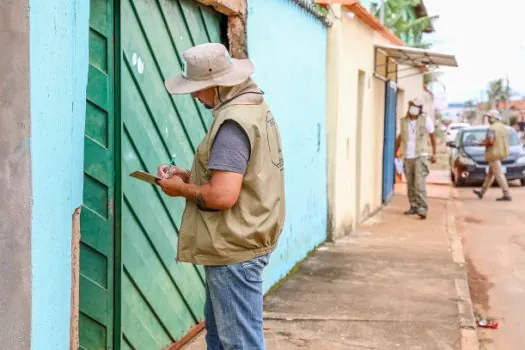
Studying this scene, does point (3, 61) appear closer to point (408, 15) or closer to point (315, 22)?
point (315, 22)

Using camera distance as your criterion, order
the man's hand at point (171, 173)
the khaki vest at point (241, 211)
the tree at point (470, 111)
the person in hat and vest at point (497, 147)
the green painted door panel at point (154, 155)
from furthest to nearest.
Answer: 1. the tree at point (470, 111)
2. the person in hat and vest at point (497, 147)
3. the green painted door panel at point (154, 155)
4. the man's hand at point (171, 173)
5. the khaki vest at point (241, 211)

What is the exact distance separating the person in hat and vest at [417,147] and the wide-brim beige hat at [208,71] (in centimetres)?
867

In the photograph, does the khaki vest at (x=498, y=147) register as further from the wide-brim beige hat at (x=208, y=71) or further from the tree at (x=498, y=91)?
the tree at (x=498, y=91)

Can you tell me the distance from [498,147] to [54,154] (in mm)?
13183

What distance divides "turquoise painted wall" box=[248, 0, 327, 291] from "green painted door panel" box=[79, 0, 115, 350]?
2.13 meters

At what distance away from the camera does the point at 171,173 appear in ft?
11.3

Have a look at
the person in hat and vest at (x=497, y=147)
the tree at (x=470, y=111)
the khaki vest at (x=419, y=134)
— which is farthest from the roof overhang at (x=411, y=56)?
the tree at (x=470, y=111)

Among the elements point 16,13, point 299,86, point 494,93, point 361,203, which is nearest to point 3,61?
point 16,13

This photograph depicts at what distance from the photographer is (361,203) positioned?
11695 mm

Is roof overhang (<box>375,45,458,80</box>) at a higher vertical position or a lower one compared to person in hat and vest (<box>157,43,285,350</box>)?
higher

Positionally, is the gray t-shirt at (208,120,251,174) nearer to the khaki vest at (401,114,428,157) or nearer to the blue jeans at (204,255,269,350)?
the blue jeans at (204,255,269,350)

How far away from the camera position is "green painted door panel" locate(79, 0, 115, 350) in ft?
12.3

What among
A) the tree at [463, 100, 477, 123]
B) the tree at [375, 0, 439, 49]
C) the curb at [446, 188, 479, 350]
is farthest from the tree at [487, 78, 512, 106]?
the curb at [446, 188, 479, 350]

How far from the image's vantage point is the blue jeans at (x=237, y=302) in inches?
130
